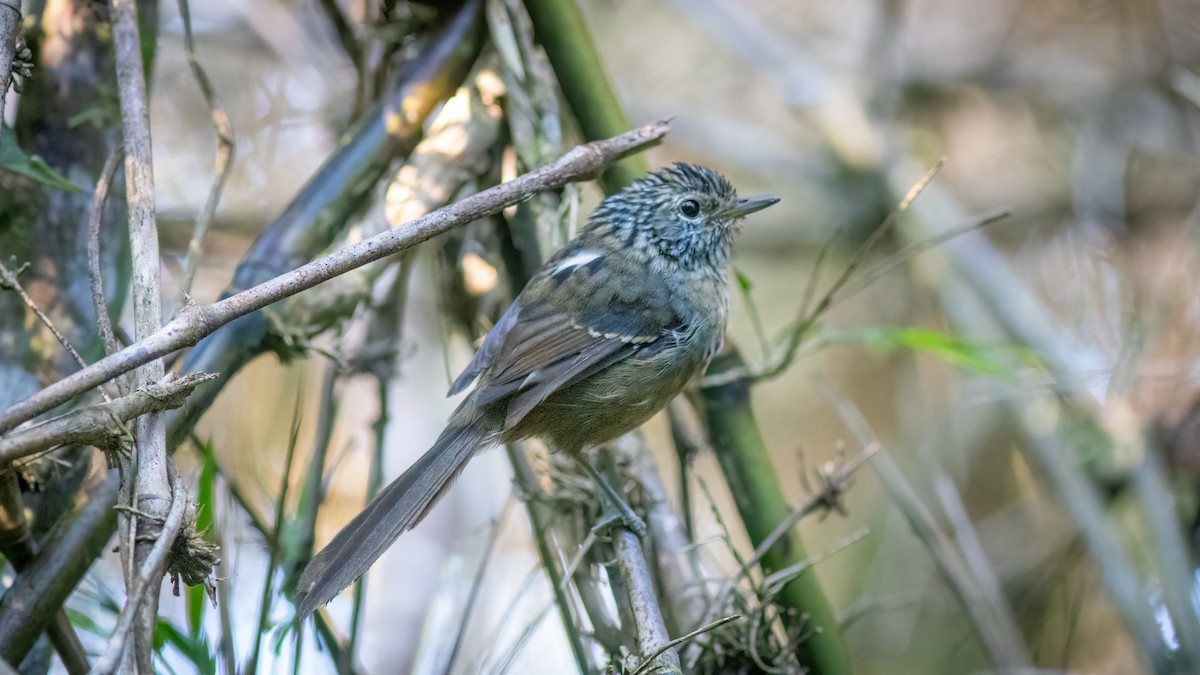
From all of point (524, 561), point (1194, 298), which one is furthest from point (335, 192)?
point (1194, 298)

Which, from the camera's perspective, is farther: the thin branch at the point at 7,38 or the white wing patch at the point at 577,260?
the white wing patch at the point at 577,260

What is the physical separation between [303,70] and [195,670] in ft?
10.5

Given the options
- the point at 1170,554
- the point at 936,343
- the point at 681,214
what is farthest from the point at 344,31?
the point at 1170,554

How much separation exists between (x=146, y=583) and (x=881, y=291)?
15.7 ft

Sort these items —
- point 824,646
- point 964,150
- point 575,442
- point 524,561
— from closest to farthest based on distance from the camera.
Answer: point 824,646 < point 575,442 < point 524,561 < point 964,150

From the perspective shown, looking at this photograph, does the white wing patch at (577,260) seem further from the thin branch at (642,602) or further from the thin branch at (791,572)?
the thin branch at (791,572)

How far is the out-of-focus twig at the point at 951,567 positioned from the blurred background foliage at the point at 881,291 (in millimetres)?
58

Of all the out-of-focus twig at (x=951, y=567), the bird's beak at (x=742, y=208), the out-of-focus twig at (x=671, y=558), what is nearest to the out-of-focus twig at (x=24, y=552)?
the out-of-focus twig at (x=671, y=558)

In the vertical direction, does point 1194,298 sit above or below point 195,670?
above

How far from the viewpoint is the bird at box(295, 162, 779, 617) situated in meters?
2.98

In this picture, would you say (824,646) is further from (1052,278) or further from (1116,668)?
(1052,278)

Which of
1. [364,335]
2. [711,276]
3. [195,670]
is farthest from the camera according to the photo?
[364,335]

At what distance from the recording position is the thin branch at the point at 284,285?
1616 millimetres

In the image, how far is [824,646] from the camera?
284cm
